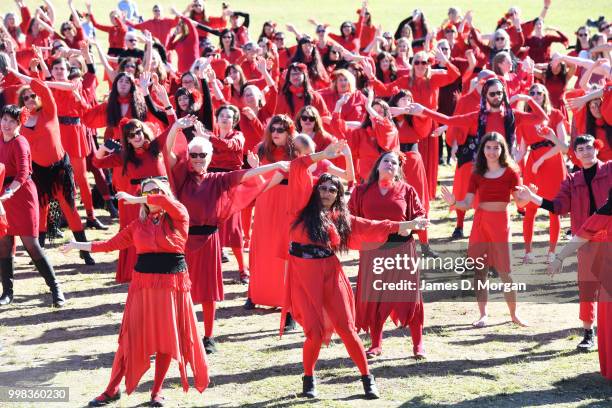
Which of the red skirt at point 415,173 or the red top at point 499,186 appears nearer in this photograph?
the red top at point 499,186

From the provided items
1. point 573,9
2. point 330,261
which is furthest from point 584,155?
point 573,9

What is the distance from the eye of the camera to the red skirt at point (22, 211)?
400 inches

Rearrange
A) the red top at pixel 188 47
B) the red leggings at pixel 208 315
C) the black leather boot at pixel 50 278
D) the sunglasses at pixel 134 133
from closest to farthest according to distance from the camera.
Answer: the red leggings at pixel 208 315 < the sunglasses at pixel 134 133 < the black leather boot at pixel 50 278 < the red top at pixel 188 47

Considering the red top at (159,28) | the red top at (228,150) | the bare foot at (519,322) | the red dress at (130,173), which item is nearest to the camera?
the bare foot at (519,322)

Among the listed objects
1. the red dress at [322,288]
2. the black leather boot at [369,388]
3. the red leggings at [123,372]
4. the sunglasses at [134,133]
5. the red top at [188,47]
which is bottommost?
the black leather boot at [369,388]

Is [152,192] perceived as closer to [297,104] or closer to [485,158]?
[485,158]

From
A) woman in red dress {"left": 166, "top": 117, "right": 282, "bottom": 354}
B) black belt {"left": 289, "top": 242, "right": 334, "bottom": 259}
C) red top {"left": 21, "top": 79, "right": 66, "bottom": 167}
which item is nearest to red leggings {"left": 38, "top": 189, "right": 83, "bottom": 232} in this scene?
red top {"left": 21, "top": 79, "right": 66, "bottom": 167}

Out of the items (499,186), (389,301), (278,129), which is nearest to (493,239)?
(499,186)

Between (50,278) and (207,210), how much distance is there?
99.2 inches

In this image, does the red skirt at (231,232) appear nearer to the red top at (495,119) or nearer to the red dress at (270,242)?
the red dress at (270,242)

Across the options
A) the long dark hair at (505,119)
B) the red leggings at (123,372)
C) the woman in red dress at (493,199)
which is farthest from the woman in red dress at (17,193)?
the long dark hair at (505,119)

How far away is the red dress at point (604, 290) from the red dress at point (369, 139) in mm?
3635

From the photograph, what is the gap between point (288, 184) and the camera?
852cm

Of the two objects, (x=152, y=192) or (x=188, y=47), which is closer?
(x=152, y=192)
